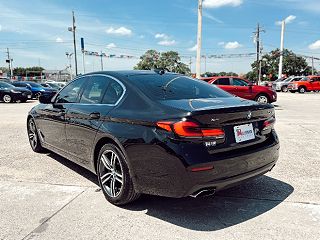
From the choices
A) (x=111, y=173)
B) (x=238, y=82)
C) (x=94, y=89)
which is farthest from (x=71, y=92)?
(x=238, y=82)

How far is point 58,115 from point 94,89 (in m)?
0.88

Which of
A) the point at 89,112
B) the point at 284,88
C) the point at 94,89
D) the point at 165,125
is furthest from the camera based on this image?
the point at 284,88

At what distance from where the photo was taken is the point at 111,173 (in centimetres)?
354

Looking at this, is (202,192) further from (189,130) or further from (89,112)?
(89,112)

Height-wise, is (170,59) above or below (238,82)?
above

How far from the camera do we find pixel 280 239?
2.74 metres

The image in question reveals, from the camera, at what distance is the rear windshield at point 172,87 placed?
3432 mm

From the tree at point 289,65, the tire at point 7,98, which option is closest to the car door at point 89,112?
the tire at point 7,98

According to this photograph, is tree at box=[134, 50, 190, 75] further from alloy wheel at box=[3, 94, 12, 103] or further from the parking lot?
the parking lot

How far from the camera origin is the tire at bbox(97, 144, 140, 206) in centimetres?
328

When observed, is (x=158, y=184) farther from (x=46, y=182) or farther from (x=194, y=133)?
(x=46, y=182)

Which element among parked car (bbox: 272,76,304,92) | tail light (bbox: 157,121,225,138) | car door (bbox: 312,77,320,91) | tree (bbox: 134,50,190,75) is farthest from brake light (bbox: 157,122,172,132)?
tree (bbox: 134,50,190,75)

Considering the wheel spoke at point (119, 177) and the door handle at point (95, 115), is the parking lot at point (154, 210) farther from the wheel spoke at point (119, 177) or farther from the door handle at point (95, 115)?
the door handle at point (95, 115)

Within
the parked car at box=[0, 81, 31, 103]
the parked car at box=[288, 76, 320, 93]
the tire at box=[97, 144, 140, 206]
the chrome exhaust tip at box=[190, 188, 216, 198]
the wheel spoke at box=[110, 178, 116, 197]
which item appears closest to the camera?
the chrome exhaust tip at box=[190, 188, 216, 198]
